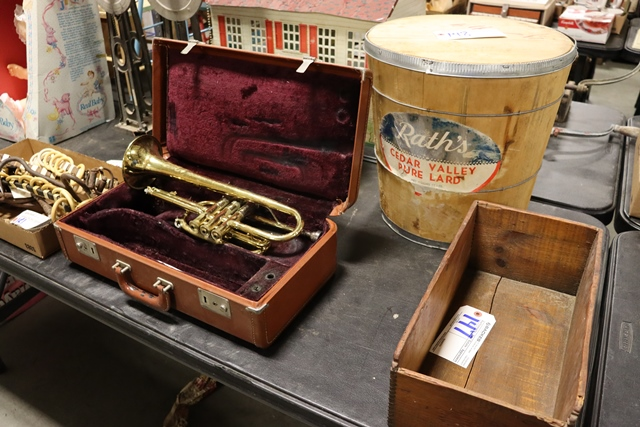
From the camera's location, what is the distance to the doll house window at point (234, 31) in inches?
57.3

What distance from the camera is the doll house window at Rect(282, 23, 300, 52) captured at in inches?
53.7

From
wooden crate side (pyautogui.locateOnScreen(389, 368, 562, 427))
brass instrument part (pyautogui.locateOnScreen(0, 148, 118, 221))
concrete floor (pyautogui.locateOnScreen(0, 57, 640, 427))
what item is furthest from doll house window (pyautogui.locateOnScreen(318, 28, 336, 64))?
concrete floor (pyautogui.locateOnScreen(0, 57, 640, 427))

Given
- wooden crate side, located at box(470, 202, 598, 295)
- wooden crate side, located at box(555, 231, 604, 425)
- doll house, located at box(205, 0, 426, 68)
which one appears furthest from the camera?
doll house, located at box(205, 0, 426, 68)

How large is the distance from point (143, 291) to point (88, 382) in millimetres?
958

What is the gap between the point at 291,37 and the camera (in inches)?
54.4

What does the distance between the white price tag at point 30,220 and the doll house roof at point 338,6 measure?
0.76 metres

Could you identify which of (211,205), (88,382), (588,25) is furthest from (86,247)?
(588,25)

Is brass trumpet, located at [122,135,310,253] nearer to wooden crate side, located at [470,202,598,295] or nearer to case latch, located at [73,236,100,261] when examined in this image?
case latch, located at [73,236,100,261]

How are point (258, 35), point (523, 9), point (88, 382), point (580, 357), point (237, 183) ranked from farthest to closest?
point (523, 9) < point (88, 382) < point (258, 35) < point (237, 183) < point (580, 357)

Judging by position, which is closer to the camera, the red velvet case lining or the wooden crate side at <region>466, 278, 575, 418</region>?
the wooden crate side at <region>466, 278, 575, 418</region>

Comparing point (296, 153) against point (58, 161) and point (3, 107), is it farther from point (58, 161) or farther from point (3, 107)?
point (3, 107)

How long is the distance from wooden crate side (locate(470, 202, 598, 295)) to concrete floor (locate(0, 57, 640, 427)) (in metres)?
0.91

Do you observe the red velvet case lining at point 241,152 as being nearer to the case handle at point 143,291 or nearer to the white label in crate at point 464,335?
the case handle at point 143,291

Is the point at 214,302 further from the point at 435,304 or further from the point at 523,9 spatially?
the point at 523,9
